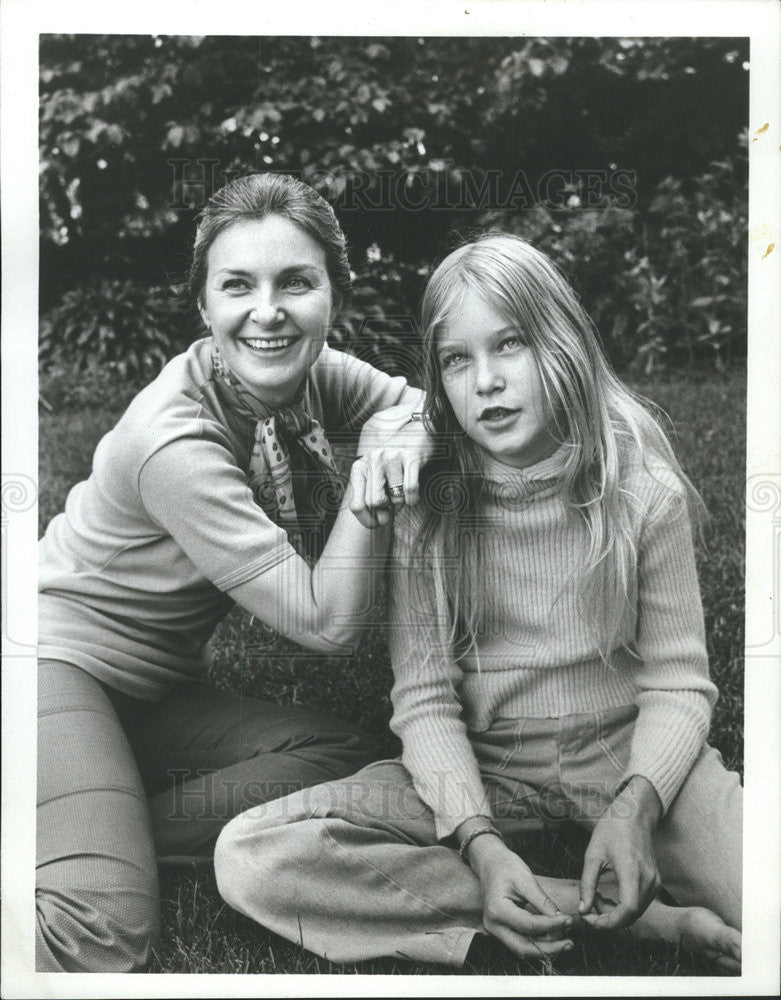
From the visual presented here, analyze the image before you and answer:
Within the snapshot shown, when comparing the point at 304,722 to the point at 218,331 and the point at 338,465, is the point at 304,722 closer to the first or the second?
the point at 338,465

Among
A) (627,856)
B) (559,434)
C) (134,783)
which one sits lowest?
(627,856)

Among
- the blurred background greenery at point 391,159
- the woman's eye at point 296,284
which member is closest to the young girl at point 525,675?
the blurred background greenery at point 391,159

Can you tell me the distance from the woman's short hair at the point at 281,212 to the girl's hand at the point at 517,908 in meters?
1.04

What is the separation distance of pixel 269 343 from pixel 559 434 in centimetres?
56

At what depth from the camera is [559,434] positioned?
195 centimetres

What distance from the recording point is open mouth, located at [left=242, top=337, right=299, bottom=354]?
6.51ft

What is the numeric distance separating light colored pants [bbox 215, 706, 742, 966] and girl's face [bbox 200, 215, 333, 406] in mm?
767

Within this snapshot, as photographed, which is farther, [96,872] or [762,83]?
[762,83]

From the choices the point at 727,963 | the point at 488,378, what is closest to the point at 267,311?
the point at 488,378

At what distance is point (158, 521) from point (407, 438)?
0.49 metres

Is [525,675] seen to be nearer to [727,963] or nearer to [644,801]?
[644,801]

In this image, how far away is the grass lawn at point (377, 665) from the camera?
1966mm

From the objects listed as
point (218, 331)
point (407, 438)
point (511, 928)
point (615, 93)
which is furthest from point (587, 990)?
point (615, 93)

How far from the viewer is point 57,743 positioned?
2.01 meters
